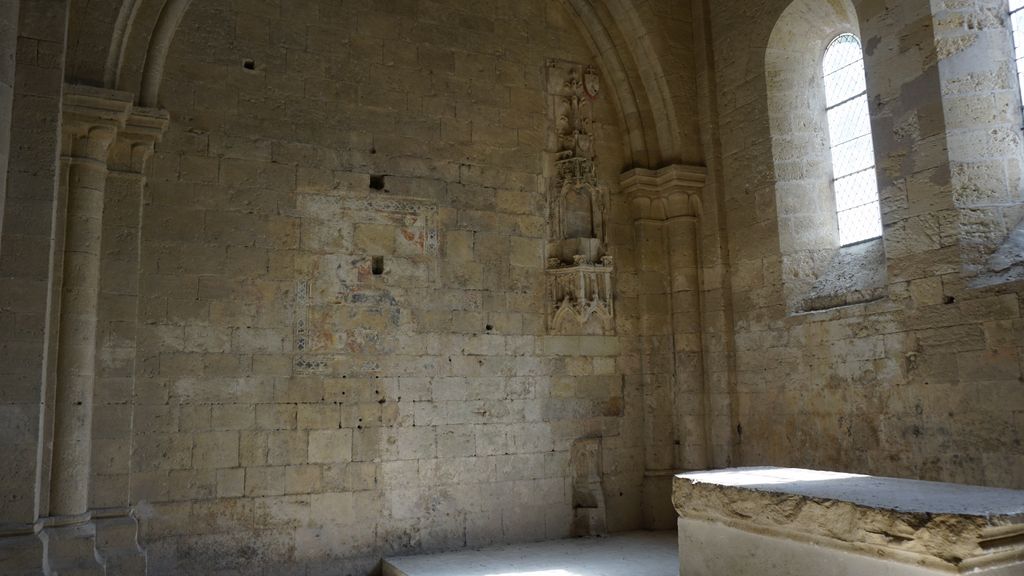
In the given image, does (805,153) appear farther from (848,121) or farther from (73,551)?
(73,551)

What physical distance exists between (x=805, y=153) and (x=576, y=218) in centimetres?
219

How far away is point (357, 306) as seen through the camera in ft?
22.0

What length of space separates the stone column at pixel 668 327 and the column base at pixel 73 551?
4686mm

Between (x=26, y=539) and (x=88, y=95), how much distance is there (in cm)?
296

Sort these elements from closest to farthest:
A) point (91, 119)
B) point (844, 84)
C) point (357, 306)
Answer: point (91, 119), point (357, 306), point (844, 84)

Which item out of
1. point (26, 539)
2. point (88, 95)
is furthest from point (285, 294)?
point (26, 539)

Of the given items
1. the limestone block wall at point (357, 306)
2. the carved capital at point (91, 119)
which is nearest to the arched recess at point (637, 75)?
the limestone block wall at point (357, 306)

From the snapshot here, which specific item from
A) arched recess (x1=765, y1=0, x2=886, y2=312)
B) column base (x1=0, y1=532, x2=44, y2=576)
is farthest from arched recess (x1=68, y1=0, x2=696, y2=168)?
column base (x1=0, y1=532, x2=44, y2=576)

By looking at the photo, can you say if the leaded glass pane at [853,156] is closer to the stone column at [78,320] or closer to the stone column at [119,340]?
the stone column at [119,340]

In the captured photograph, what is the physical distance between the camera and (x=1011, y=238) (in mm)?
5465

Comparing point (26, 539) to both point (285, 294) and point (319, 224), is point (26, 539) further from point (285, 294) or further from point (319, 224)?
point (319, 224)

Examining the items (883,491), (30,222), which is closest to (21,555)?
(30,222)

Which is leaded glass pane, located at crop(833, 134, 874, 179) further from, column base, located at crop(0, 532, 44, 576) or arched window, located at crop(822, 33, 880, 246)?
column base, located at crop(0, 532, 44, 576)

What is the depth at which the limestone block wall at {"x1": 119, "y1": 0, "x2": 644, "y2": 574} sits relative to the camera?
608 cm
